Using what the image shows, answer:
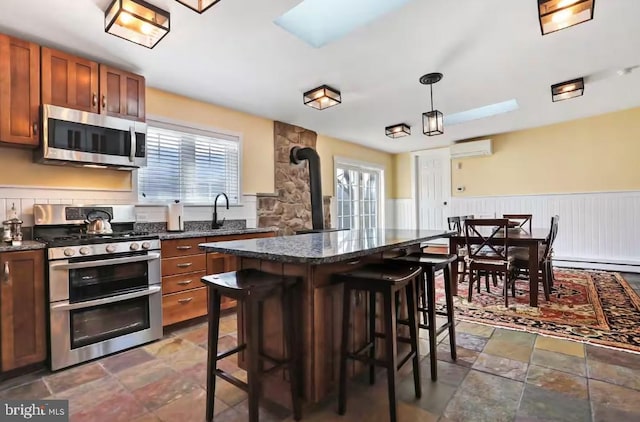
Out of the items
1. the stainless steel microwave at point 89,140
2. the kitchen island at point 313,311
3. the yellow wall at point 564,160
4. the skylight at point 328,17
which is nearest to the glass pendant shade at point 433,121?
the skylight at point 328,17

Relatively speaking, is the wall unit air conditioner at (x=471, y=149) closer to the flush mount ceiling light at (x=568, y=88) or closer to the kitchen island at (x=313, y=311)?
the flush mount ceiling light at (x=568, y=88)

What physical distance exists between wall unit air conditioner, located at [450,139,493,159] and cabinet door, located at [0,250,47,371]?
21.0 feet

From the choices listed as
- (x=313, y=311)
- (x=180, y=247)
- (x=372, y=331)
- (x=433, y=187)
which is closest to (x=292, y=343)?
(x=313, y=311)

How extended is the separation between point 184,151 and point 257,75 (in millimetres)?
1245

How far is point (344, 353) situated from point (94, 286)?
1950mm

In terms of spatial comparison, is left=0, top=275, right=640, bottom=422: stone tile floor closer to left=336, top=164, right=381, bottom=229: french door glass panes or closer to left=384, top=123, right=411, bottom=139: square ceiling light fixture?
left=384, top=123, right=411, bottom=139: square ceiling light fixture

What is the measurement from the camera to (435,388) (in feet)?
6.28

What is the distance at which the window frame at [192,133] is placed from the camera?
3258mm

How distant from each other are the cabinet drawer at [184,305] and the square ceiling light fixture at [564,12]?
343 cm

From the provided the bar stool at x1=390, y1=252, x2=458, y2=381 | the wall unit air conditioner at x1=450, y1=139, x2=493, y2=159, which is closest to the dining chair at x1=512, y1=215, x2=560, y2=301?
the bar stool at x1=390, y1=252, x2=458, y2=381

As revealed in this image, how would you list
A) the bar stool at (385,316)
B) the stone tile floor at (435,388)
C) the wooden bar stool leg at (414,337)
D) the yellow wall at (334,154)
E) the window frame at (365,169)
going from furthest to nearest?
the window frame at (365,169) < the yellow wall at (334,154) < the wooden bar stool leg at (414,337) < the stone tile floor at (435,388) < the bar stool at (385,316)

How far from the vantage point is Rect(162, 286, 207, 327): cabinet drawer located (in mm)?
2855

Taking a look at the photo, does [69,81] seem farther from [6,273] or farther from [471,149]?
[471,149]

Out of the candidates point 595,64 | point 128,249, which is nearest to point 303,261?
point 128,249
